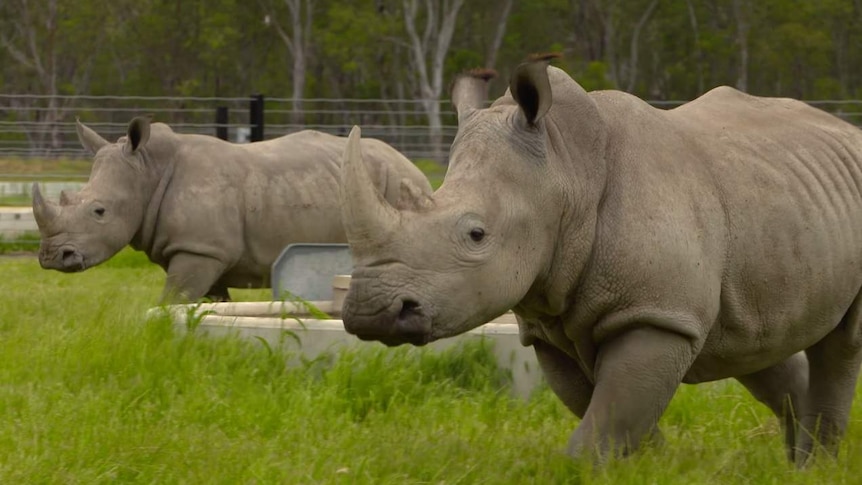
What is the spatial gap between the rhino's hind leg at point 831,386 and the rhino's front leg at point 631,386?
1.06 m

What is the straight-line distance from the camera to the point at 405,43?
1594 inches

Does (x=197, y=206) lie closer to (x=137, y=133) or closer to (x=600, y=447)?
(x=137, y=133)

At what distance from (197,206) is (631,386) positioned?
6.07 meters

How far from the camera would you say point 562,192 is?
15.8ft

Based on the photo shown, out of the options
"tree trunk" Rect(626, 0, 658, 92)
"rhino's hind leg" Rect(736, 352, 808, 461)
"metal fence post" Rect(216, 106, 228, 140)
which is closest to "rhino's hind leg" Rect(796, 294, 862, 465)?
"rhino's hind leg" Rect(736, 352, 808, 461)

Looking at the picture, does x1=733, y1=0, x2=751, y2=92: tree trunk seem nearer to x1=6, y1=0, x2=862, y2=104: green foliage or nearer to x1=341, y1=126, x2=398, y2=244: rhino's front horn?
x1=6, y1=0, x2=862, y2=104: green foliage

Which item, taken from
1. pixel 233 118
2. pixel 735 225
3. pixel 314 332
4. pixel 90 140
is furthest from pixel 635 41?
pixel 735 225

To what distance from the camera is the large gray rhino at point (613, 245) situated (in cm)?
448

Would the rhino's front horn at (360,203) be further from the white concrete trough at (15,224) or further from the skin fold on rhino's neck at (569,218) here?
the white concrete trough at (15,224)

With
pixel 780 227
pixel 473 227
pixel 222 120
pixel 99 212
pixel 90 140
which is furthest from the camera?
pixel 222 120

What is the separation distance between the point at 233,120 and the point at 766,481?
110 feet

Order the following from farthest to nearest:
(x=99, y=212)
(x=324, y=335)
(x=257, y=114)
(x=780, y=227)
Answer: (x=257, y=114), (x=99, y=212), (x=324, y=335), (x=780, y=227)

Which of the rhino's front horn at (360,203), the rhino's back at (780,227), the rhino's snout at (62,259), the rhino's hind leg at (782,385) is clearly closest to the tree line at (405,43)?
the rhino's snout at (62,259)

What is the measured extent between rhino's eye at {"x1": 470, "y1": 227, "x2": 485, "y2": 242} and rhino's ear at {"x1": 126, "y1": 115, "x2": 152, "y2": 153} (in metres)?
6.02
